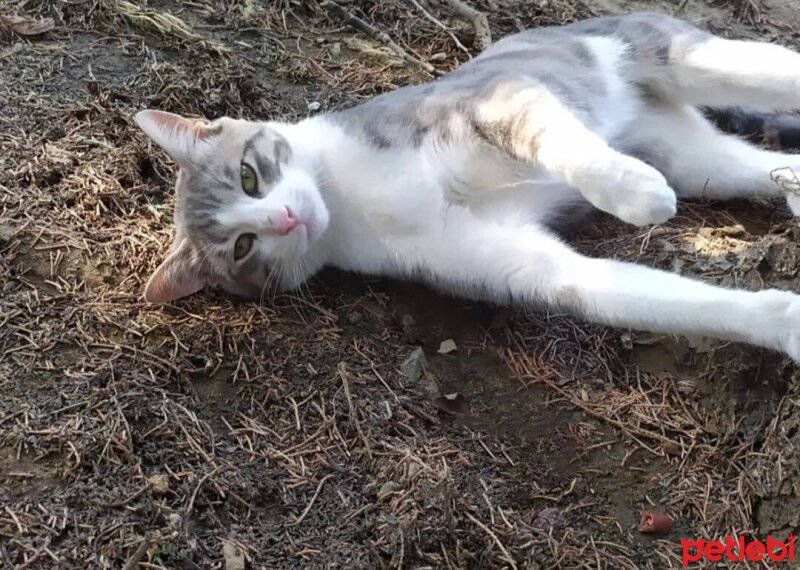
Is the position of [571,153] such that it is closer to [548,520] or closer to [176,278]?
[548,520]

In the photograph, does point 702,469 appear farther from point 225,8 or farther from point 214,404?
point 225,8

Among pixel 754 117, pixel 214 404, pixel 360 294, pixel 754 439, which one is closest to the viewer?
pixel 754 439

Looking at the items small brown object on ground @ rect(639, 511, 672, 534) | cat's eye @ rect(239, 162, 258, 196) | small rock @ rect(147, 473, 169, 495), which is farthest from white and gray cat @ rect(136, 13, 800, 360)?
small rock @ rect(147, 473, 169, 495)

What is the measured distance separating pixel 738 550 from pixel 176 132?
107 inches

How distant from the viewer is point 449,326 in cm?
342

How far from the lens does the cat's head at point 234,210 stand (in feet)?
10.8

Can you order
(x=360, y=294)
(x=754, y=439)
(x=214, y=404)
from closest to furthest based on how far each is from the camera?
(x=754, y=439)
(x=214, y=404)
(x=360, y=294)

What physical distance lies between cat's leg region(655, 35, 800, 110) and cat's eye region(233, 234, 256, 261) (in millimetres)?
2087

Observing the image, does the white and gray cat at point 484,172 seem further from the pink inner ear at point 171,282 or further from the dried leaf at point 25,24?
the dried leaf at point 25,24

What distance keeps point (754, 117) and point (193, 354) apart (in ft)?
9.83

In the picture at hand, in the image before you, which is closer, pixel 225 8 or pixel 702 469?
pixel 702 469

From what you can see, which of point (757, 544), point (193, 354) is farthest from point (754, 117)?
point (193, 354)

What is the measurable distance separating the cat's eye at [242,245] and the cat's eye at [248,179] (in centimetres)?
19

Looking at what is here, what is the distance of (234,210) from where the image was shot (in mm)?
3318
